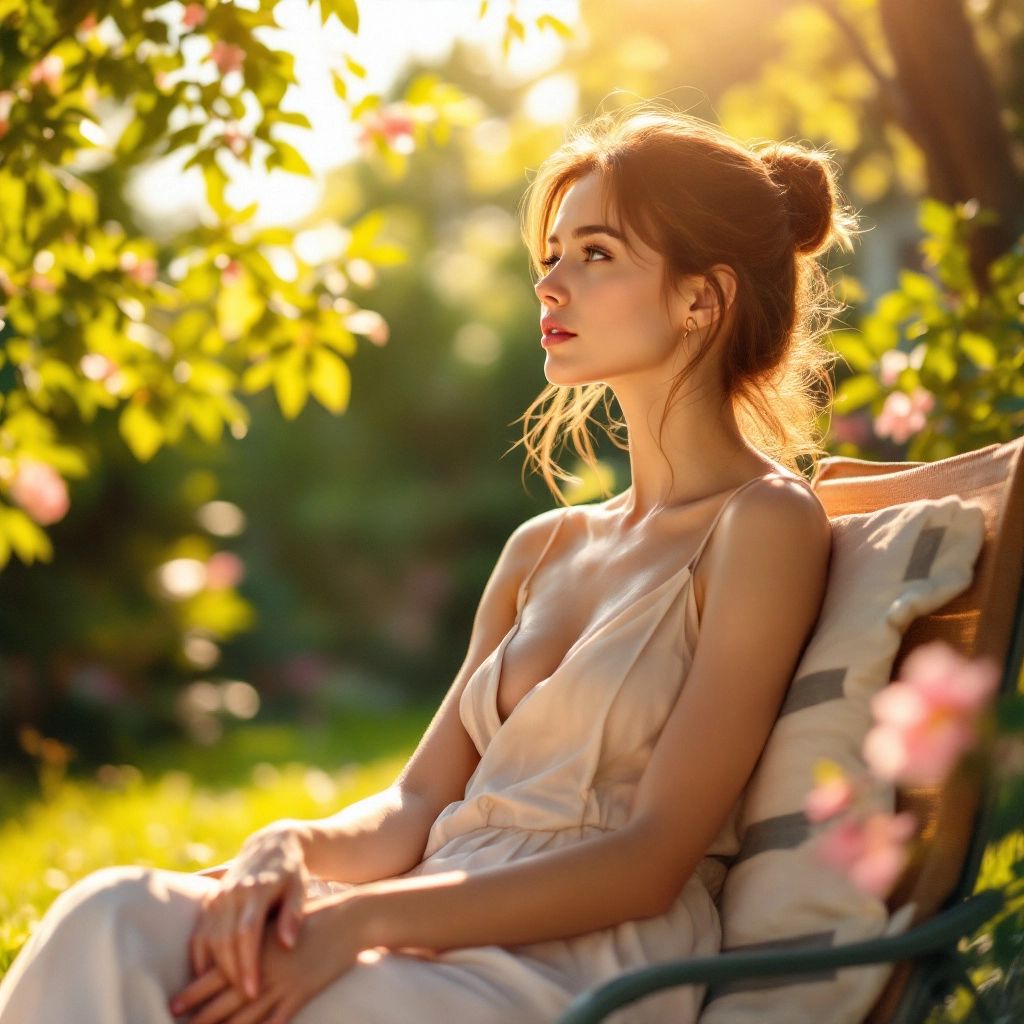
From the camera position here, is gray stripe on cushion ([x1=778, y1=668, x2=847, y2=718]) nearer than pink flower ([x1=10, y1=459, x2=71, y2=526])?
Yes

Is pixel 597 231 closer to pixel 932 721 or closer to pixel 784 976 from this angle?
pixel 784 976

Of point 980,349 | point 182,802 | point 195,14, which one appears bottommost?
point 182,802

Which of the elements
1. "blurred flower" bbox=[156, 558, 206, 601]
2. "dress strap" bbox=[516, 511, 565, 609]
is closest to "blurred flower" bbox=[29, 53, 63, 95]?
"dress strap" bbox=[516, 511, 565, 609]

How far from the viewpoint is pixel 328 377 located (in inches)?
151

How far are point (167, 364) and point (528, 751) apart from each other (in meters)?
2.16

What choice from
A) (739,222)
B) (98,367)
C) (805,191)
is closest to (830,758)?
(739,222)

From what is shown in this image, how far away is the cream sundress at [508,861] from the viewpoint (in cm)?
178

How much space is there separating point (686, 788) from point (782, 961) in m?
0.36

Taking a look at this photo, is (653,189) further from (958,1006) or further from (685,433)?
(958,1006)

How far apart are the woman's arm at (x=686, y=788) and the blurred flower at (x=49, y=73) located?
7.19 ft

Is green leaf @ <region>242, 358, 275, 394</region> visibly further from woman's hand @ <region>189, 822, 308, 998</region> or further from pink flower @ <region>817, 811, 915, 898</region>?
pink flower @ <region>817, 811, 915, 898</region>

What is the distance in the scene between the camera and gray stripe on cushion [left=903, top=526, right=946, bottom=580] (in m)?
2.06

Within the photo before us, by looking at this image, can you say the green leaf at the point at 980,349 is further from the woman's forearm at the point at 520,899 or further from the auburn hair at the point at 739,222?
the woman's forearm at the point at 520,899

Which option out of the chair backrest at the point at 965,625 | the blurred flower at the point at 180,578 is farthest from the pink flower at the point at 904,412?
the blurred flower at the point at 180,578
